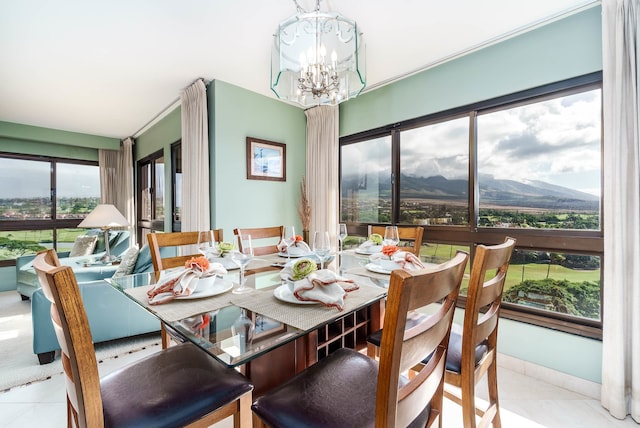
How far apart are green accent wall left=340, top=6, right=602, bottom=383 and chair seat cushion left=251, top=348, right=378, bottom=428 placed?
1.76 m

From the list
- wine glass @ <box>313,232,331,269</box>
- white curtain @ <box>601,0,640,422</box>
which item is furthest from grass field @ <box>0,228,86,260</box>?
white curtain @ <box>601,0,640,422</box>

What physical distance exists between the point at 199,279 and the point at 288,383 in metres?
0.55

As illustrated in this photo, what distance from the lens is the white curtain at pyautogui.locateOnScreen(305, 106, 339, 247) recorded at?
3.46 m

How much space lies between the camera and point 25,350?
2.38m

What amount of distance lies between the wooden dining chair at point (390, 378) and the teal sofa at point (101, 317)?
68.1 inches

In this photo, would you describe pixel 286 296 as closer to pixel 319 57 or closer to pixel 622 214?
pixel 319 57

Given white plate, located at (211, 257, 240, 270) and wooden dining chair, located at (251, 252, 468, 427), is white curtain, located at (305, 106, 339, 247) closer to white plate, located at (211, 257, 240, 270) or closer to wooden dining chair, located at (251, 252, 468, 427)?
white plate, located at (211, 257, 240, 270)

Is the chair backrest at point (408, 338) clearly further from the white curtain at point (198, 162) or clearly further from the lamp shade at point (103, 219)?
the lamp shade at point (103, 219)

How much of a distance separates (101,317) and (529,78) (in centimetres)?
387

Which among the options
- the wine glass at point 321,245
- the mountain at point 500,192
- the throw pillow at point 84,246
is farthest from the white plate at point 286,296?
the throw pillow at point 84,246

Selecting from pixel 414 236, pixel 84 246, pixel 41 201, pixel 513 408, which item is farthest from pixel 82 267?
pixel 513 408

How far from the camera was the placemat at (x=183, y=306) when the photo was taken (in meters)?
0.98

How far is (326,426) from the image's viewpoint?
80cm

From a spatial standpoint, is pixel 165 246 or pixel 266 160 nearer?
pixel 165 246
